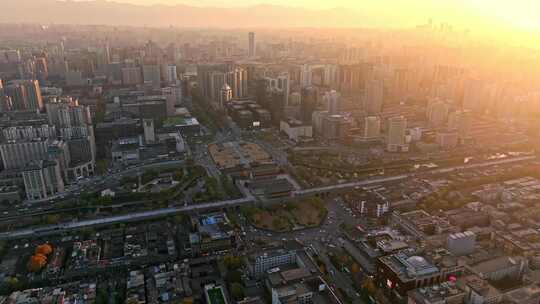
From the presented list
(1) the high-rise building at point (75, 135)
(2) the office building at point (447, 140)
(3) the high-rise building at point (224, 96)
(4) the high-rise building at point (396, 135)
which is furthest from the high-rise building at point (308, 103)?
(1) the high-rise building at point (75, 135)

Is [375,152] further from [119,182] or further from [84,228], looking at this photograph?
[84,228]

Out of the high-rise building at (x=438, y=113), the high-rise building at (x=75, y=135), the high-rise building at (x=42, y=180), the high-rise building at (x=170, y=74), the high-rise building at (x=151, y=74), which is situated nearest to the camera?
the high-rise building at (x=42, y=180)

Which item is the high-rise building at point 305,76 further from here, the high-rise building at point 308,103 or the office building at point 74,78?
the office building at point 74,78

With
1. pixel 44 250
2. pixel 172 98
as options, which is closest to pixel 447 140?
pixel 172 98

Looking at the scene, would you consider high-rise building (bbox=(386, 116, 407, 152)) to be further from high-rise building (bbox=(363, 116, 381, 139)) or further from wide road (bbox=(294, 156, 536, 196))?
wide road (bbox=(294, 156, 536, 196))

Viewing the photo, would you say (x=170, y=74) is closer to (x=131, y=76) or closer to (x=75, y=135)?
(x=131, y=76)
